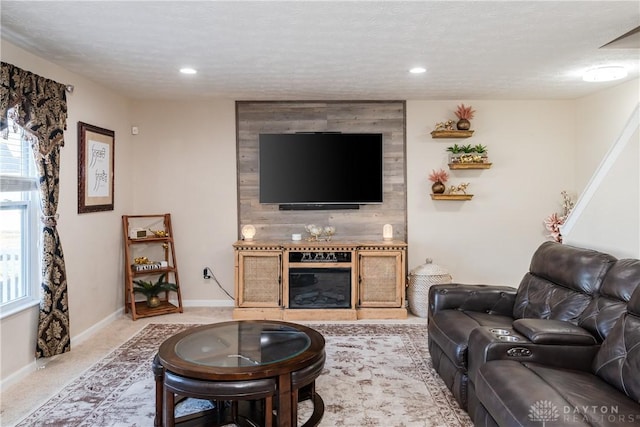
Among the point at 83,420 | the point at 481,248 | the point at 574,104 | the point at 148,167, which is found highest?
the point at 574,104

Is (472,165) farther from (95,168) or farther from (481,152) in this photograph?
(95,168)

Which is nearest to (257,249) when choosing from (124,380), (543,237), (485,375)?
(124,380)

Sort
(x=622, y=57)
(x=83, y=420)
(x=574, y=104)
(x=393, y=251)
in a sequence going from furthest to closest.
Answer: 1. (x=574, y=104)
2. (x=393, y=251)
3. (x=622, y=57)
4. (x=83, y=420)

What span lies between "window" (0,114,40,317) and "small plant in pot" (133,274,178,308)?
1.52 meters

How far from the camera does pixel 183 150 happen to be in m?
5.24

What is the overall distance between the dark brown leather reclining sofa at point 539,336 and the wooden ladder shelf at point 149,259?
3.09 metres

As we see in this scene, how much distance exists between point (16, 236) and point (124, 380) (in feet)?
4.50

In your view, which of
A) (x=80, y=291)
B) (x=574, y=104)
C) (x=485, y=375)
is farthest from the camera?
(x=574, y=104)

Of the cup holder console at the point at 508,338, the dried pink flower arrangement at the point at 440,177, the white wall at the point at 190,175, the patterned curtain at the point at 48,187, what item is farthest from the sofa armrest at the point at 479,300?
the patterned curtain at the point at 48,187

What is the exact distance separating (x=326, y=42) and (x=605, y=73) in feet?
8.46

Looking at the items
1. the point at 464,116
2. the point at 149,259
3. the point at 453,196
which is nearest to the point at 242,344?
the point at 149,259

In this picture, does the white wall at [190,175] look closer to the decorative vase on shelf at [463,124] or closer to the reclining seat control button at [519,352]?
the decorative vase on shelf at [463,124]

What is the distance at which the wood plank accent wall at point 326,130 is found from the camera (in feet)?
17.1

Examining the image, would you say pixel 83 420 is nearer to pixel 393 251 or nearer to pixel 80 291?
pixel 80 291
